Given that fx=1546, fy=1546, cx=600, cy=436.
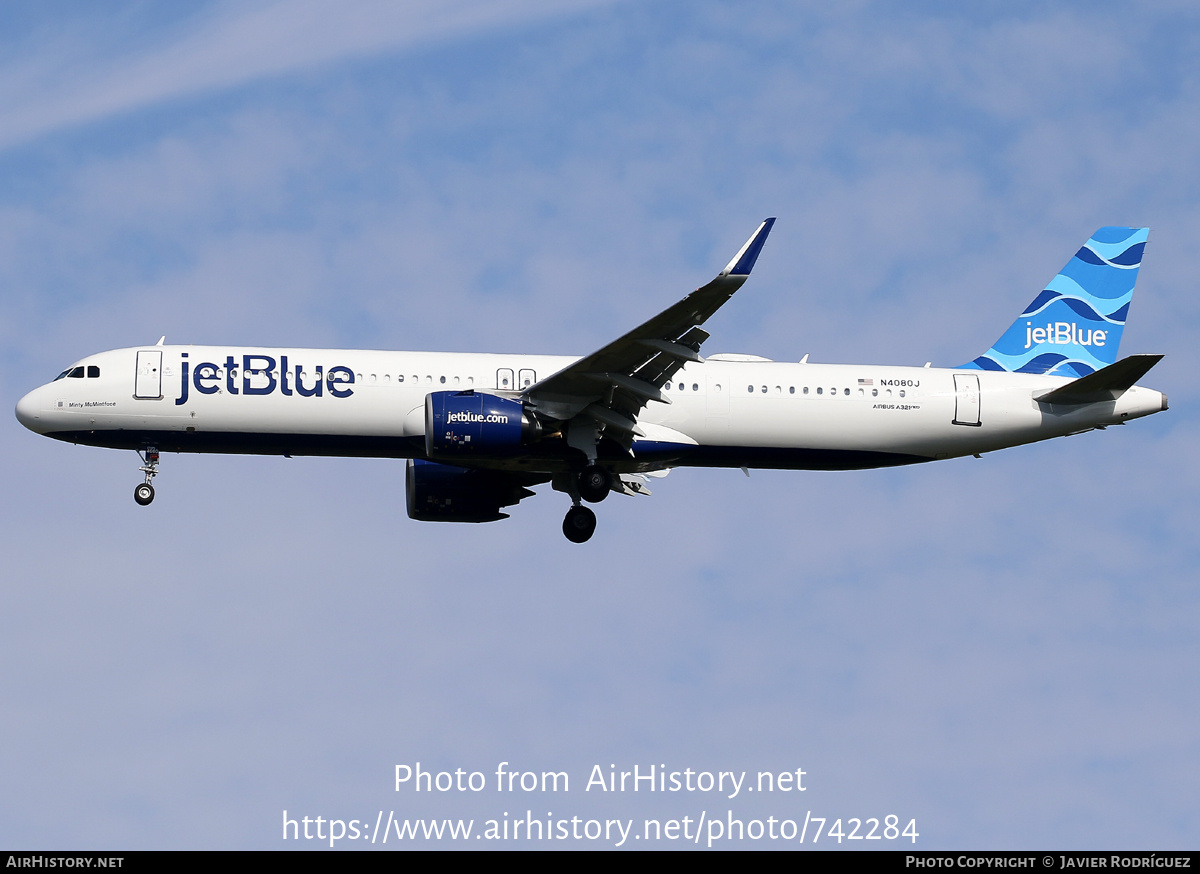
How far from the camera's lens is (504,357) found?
36.6 meters

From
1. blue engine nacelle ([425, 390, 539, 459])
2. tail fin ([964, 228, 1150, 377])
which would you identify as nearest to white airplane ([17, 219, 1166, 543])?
blue engine nacelle ([425, 390, 539, 459])

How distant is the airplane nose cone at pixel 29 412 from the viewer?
117ft

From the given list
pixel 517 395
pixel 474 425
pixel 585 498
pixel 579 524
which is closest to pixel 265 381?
pixel 474 425

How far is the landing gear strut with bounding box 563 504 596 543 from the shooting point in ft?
121

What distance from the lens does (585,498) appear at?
35.9 meters

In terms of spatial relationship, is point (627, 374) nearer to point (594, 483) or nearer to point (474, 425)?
point (594, 483)

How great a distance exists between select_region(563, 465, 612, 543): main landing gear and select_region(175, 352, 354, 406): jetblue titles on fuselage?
18.7ft

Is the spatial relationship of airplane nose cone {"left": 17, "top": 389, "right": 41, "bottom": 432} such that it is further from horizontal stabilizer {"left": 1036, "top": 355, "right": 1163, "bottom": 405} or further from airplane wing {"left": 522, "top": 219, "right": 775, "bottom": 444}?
horizontal stabilizer {"left": 1036, "top": 355, "right": 1163, "bottom": 405}

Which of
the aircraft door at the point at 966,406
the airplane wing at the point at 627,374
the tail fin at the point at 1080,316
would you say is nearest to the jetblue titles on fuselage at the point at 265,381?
the airplane wing at the point at 627,374

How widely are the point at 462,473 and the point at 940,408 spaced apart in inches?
470

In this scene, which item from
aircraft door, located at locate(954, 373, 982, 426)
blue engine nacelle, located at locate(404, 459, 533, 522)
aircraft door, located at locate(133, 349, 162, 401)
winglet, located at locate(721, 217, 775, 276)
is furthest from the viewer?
blue engine nacelle, located at locate(404, 459, 533, 522)

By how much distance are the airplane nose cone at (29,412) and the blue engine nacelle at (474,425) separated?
9286 mm

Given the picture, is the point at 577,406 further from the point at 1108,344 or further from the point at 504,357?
the point at 1108,344

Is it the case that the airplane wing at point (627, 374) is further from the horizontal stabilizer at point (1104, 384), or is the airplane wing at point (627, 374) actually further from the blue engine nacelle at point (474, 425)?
the horizontal stabilizer at point (1104, 384)
